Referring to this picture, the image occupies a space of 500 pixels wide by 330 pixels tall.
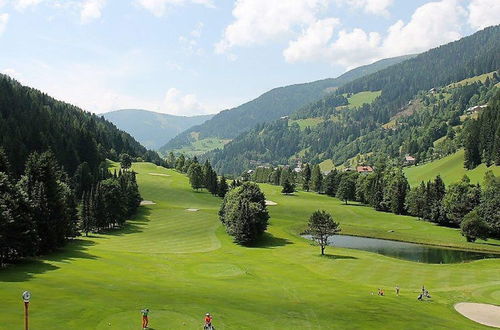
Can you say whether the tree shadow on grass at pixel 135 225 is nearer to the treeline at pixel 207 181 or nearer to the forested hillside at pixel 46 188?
the forested hillside at pixel 46 188

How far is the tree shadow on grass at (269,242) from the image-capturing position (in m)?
96.2

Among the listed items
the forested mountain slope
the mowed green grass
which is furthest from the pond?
the forested mountain slope

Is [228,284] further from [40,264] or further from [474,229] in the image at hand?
[474,229]

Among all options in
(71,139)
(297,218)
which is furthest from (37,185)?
(71,139)

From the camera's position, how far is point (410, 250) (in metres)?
102

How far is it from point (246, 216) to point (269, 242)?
337 inches

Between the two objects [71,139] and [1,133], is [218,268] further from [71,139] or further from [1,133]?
[71,139]

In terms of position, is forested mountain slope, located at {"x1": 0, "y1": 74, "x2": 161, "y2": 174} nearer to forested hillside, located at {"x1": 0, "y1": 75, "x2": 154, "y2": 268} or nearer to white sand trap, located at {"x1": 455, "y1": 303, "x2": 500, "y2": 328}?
forested hillside, located at {"x1": 0, "y1": 75, "x2": 154, "y2": 268}

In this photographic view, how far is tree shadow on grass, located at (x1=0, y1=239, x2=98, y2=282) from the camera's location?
46.1 metres

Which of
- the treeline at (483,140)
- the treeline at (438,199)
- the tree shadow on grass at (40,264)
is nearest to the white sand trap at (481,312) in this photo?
the tree shadow on grass at (40,264)

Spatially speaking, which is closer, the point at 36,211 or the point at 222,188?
the point at 36,211

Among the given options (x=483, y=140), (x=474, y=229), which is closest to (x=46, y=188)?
(x=474, y=229)

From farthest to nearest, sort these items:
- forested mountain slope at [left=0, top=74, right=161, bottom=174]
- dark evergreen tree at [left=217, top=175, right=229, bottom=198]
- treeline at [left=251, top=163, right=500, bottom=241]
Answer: dark evergreen tree at [left=217, top=175, right=229, bottom=198] < forested mountain slope at [left=0, top=74, right=161, bottom=174] < treeline at [left=251, top=163, right=500, bottom=241]

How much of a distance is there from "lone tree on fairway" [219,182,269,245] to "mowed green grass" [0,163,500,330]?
2816 millimetres
